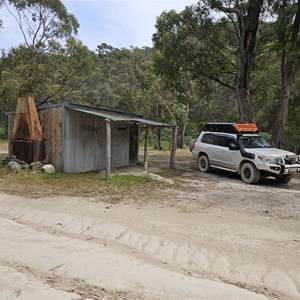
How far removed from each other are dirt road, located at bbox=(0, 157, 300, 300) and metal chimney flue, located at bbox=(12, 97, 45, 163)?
12.8ft

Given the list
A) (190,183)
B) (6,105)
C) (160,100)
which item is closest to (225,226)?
(190,183)

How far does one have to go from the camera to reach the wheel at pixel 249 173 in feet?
34.0

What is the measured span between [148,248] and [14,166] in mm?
8182

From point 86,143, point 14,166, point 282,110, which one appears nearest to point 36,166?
point 14,166

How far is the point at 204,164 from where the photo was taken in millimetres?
13094

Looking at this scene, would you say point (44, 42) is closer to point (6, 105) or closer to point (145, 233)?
point (6, 105)

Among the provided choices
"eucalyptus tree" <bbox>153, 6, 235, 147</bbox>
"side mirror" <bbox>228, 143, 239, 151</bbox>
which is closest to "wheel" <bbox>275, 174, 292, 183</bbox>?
"side mirror" <bbox>228, 143, 239, 151</bbox>

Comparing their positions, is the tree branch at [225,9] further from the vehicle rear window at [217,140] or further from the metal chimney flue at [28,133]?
the metal chimney flue at [28,133]

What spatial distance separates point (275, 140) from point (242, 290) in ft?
43.7

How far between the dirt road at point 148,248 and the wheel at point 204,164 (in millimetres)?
4906

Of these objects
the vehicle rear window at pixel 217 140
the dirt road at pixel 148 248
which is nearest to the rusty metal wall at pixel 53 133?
the dirt road at pixel 148 248

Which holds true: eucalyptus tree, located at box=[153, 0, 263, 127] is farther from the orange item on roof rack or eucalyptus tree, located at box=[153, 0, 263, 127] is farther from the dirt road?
the dirt road

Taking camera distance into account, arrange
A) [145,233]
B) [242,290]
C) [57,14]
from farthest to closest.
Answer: [57,14]
[145,233]
[242,290]

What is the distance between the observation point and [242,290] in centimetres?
339
